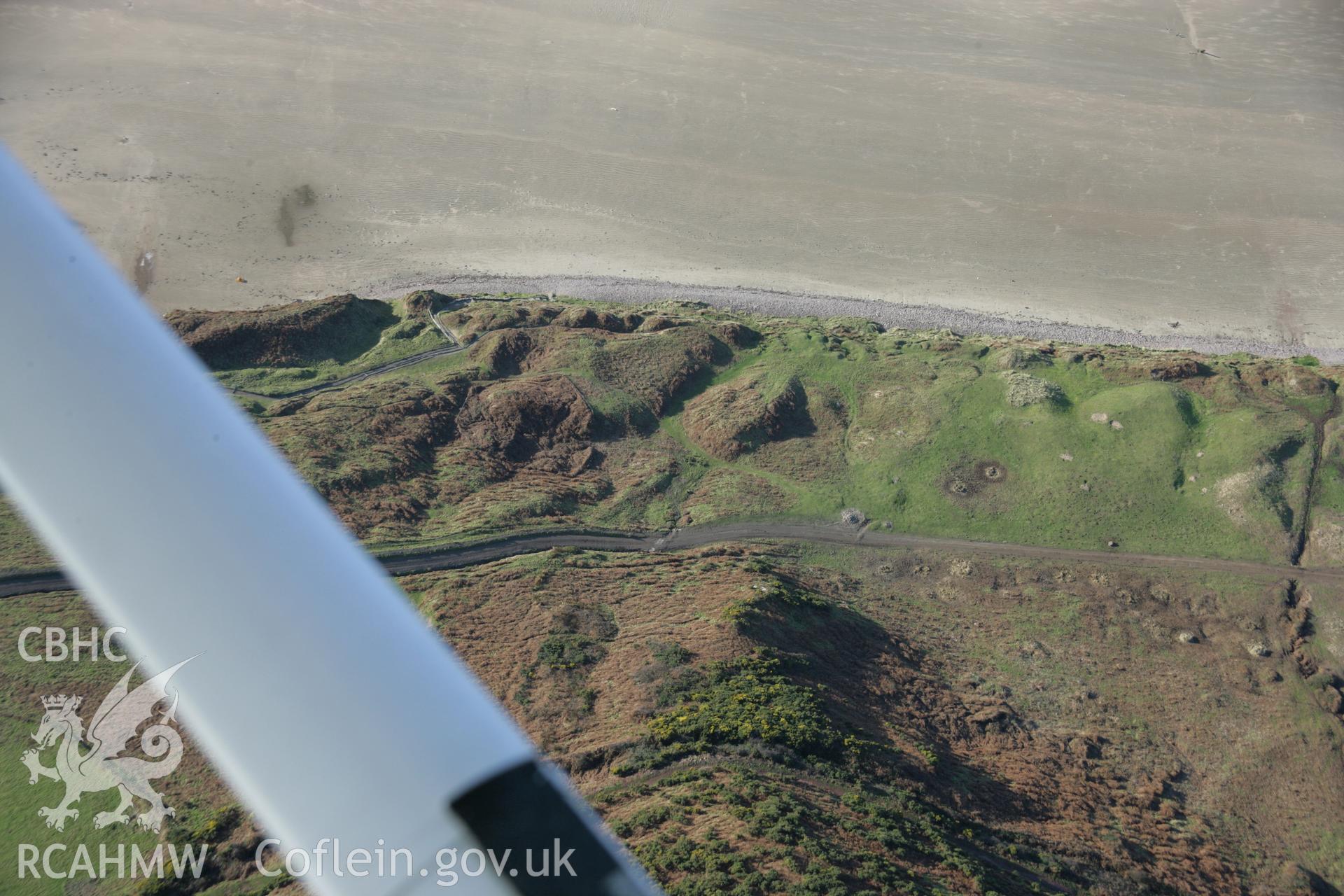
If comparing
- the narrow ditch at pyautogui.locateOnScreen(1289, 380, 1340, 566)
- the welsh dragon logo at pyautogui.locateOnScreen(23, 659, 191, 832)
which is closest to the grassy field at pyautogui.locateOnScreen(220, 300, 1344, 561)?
the narrow ditch at pyautogui.locateOnScreen(1289, 380, 1340, 566)

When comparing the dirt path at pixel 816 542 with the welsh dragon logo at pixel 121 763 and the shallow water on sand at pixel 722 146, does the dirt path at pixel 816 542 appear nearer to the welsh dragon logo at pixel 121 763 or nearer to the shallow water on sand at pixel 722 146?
the welsh dragon logo at pixel 121 763

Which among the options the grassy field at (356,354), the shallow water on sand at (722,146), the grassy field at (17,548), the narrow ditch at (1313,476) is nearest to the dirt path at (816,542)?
the narrow ditch at (1313,476)

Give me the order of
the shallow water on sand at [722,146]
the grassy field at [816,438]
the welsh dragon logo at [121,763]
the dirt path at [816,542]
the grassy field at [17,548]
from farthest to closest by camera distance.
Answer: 1. the shallow water on sand at [722,146]
2. the grassy field at [816,438]
3. the dirt path at [816,542]
4. the grassy field at [17,548]
5. the welsh dragon logo at [121,763]

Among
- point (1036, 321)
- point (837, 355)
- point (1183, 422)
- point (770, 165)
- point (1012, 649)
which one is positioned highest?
point (770, 165)

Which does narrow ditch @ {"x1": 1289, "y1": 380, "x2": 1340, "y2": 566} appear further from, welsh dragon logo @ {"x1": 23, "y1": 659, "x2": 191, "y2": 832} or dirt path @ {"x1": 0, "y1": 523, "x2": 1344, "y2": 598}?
welsh dragon logo @ {"x1": 23, "y1": 659, "x2": 191, "y2": 832}

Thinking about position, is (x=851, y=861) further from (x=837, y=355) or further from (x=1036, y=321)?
(x=1036, y=321)

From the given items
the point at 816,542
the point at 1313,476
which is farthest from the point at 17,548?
the point at 1313,476

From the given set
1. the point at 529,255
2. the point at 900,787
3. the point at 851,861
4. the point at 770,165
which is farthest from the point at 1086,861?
the point at 770,165
